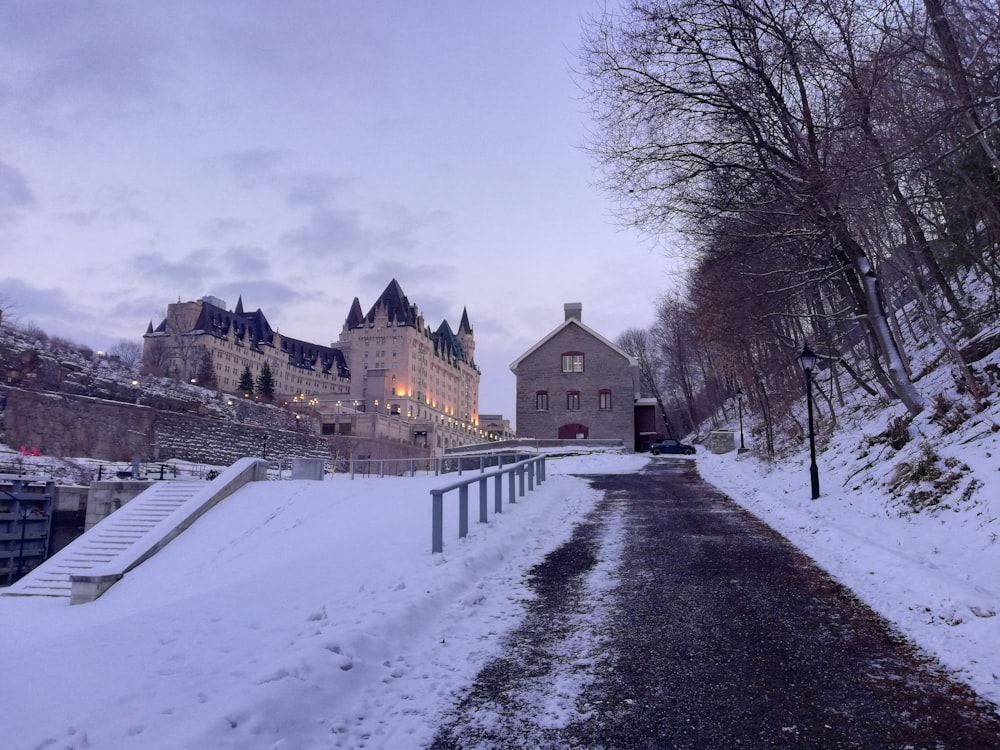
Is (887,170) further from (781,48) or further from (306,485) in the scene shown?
(306,485)

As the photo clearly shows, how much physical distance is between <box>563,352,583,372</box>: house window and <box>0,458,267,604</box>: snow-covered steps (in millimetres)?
26414

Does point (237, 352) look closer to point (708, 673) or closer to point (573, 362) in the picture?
point (573, 362)

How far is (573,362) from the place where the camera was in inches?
1847

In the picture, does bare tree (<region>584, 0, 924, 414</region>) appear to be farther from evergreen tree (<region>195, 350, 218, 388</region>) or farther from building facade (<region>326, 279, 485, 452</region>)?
building facade (<region>326, 279, 485, 452</region>)

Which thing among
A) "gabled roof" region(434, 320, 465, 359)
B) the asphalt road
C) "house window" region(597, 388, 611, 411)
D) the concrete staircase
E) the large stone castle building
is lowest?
the concrete staircase

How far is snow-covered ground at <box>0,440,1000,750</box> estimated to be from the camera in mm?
3703

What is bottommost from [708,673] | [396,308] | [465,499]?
[708,673]

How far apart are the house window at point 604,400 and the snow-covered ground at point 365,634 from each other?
3336 cm

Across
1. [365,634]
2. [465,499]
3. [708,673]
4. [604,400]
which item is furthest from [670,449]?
[365,634]

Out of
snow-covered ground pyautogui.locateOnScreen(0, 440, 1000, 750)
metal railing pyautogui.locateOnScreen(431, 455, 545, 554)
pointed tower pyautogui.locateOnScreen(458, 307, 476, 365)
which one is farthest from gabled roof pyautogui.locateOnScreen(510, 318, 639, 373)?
pointed tower pyautogui.locateOnScreen(458, 307, 476, 365)

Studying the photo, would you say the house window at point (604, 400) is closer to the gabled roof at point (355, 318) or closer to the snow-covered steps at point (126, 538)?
the snow-covered steps at point (126, 538)

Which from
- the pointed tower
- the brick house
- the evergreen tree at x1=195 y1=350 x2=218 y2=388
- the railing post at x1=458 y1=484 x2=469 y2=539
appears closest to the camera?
the railing post at x1=458 y1=484 x2=469 y2=539

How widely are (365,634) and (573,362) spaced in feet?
139

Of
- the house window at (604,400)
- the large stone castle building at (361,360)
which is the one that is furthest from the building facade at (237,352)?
the house window at (604,400)
